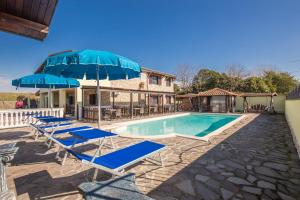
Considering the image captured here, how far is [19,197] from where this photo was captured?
8.69 feet

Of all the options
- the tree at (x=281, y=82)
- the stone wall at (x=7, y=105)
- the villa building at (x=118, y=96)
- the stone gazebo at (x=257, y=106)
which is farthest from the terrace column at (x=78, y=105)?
the tree at (x=281, y=82)

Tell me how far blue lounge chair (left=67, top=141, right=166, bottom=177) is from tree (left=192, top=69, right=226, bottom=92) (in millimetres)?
31323

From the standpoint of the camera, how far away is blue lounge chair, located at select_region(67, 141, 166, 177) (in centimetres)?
268

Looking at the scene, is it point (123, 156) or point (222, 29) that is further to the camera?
point (222, 29)

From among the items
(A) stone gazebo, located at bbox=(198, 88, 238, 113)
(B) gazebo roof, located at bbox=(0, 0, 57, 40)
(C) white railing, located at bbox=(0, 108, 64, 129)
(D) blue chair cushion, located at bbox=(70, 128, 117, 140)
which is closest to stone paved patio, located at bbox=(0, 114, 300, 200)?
(D) blue chair cushion, located at bbox=(70, 128, 117, 140)

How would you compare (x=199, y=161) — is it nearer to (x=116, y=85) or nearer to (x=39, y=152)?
(x=39, y=152)

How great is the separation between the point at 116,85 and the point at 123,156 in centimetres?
1484

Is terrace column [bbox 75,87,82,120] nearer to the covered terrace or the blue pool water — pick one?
Result: the covered terrace

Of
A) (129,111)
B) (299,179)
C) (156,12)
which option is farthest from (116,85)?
(299,179)

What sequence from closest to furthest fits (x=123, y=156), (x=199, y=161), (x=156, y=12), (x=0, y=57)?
(x=123, y=156)
(x=199, y=161)
(x=156, y=12)
(x=0, y=57)

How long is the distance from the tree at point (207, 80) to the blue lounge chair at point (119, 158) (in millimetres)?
31323

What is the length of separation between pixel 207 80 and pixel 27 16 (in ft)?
113

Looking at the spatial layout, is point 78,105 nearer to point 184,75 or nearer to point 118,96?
point 118,96

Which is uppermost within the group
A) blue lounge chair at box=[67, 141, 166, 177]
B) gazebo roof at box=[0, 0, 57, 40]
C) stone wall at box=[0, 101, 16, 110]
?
gazebo roof at box=[0, 0, 57, 40]
